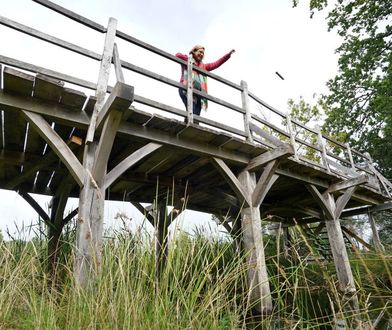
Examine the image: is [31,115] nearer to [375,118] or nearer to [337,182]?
[337,182]

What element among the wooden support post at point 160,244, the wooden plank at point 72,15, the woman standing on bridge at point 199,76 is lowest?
the wooden support post at point 160,244

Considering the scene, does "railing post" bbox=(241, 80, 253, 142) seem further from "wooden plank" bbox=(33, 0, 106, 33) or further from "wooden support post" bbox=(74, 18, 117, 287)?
"wooden plank" bbox=(33, 0, 106, 33)

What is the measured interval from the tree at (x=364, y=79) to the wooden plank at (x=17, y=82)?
11.7 meters

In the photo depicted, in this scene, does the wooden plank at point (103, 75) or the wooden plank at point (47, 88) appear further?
the wooden plank at point (103, 75)

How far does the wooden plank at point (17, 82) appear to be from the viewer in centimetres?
273

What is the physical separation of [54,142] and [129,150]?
1377 mm

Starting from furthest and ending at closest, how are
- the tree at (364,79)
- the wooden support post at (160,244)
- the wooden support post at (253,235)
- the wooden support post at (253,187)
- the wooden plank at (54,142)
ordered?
the tree at (364,79), the wooden support post at (253,187), the wooden support post at (253,235), the wooden plank at (54,142), the wooden support post at (160,244)

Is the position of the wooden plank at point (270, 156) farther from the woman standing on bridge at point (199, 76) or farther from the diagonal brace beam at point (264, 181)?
the woman standing on bridge at point (199, 76)

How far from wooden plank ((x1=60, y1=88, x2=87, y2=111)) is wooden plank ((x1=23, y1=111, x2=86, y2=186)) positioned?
28 cm

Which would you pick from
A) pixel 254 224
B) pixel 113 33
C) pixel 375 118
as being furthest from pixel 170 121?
pixel 375 118

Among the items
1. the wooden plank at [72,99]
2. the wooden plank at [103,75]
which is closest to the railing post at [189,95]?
the wooden plank at [103,75]

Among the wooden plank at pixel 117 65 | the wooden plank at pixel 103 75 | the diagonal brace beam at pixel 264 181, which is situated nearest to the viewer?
A: the wooden plank at pixel 103 75

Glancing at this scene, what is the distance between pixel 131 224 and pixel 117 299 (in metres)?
0.40

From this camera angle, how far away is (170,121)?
12.1ft
